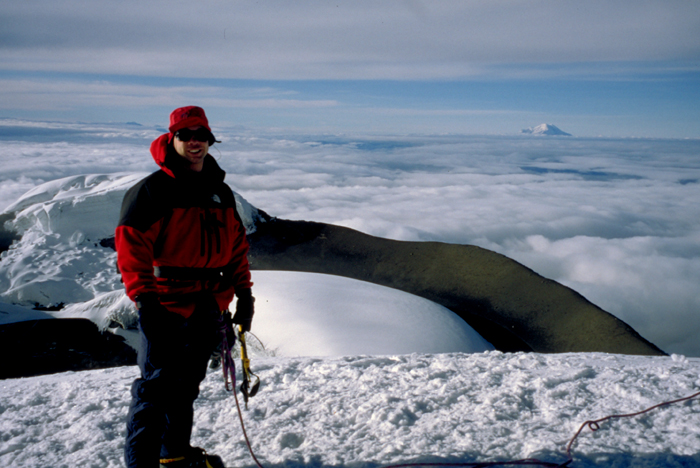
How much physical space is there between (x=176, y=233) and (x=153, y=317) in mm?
452

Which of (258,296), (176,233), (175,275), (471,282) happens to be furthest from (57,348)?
(471,282)

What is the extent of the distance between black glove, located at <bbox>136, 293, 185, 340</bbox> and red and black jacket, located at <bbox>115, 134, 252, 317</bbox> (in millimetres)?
42

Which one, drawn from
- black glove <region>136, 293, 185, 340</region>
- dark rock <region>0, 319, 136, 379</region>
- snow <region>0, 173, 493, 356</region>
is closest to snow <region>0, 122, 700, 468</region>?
black glove <region>136, 293, 185, 340</region>

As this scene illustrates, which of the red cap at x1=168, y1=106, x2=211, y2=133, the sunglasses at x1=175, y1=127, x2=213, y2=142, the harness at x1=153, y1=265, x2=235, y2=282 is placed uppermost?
the red cap at x1=168, y1=106, x2=211, y2=133

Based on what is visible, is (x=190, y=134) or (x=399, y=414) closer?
(x=190, y=134)

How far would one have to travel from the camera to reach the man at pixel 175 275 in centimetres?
228

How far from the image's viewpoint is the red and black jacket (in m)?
2.25

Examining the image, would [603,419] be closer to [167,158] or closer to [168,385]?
[168,385]

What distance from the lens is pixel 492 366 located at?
444 cm

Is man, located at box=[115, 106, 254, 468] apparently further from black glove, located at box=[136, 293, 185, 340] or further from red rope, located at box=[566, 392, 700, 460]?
red rope, located at box=[566, 392, 700, 460]

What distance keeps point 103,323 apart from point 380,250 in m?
21.2

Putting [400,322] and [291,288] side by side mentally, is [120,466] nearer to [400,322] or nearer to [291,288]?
[400,322]

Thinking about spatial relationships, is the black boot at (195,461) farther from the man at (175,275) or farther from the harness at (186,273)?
the harness at (186,273)

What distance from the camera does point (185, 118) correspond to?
95.6 inches
